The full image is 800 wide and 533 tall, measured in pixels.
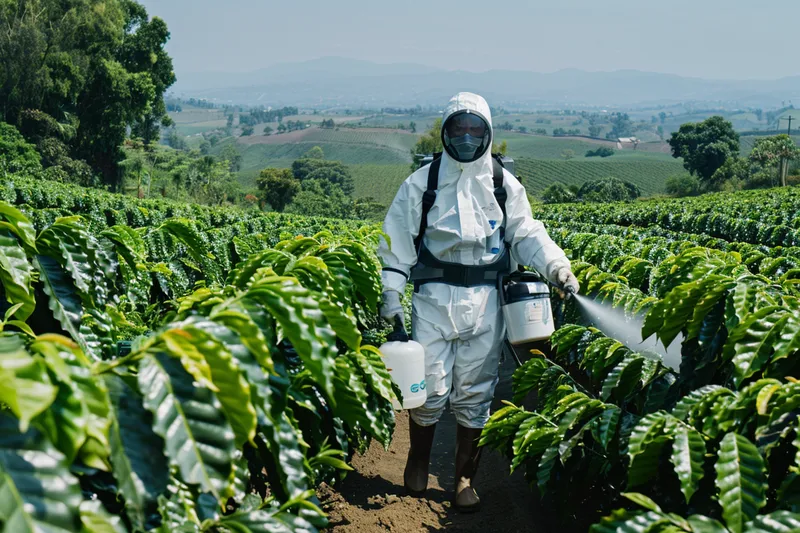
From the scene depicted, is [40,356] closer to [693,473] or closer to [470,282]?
[693,473]

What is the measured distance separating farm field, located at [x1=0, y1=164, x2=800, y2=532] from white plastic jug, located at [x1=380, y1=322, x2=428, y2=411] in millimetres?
335

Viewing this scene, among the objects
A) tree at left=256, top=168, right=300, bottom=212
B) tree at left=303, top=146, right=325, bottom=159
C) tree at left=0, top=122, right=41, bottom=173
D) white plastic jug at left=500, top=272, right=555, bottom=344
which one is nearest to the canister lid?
white plastic jug at left=500, top=272, right=555, bottom=344

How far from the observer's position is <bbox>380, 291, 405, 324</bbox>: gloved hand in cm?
378

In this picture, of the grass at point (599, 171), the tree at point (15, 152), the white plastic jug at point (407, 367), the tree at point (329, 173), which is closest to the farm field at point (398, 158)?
the grass at point (599, 171)

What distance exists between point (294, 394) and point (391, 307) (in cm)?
175

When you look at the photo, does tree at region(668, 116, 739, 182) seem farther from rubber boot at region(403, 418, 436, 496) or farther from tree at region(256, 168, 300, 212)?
rubber boot at region(403, 418, 436, 496)

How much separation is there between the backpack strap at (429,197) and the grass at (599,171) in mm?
91804

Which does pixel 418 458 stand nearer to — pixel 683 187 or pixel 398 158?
pixel 683 187

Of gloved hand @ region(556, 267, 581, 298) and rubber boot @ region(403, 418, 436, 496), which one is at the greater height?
gloved hand @ region(556, 267, 581, 298)

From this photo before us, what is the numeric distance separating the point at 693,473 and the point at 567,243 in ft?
22.6

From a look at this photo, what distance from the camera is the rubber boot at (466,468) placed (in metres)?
3.90

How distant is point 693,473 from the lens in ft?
5.85

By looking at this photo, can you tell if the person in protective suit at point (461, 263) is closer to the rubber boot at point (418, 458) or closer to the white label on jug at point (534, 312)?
the rubber boot at point (418, 458)

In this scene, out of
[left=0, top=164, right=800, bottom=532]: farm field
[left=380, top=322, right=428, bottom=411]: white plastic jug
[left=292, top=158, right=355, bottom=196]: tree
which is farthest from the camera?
[left=292, top=158, right=355, bottom=196]: tree
